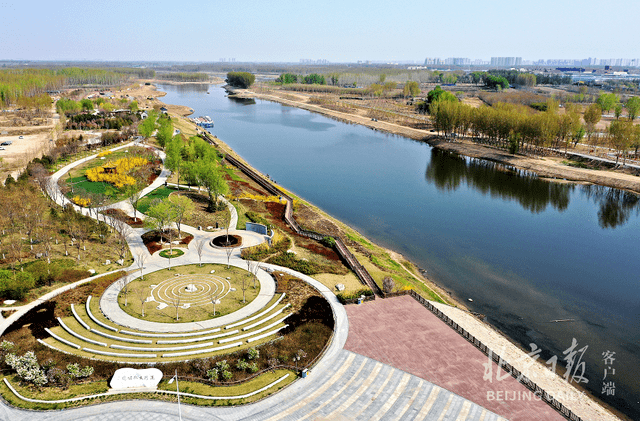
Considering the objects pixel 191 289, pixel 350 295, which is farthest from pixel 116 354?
pixel 350 295

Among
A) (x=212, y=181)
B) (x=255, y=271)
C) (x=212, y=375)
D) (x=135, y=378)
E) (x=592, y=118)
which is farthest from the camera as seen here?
(x=592, y=118)

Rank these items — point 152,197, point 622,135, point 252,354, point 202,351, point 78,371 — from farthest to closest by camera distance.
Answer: point 622,135, point 152,197, point 202,351, point 252,354, point 78,371

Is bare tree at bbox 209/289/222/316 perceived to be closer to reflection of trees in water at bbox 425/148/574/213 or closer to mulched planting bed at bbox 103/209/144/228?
mulched planting bed at bbox 103/209/144/228

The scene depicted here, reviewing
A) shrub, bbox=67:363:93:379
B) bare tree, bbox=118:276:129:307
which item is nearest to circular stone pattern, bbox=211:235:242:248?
bare tree, bbox=118:276:129:307

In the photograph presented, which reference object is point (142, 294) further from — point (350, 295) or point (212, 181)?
point (212, 181)

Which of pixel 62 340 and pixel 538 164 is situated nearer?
pixel 62 340

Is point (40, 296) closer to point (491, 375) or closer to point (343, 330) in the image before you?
point (343, 330)

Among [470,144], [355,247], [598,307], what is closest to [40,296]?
[355,247]
